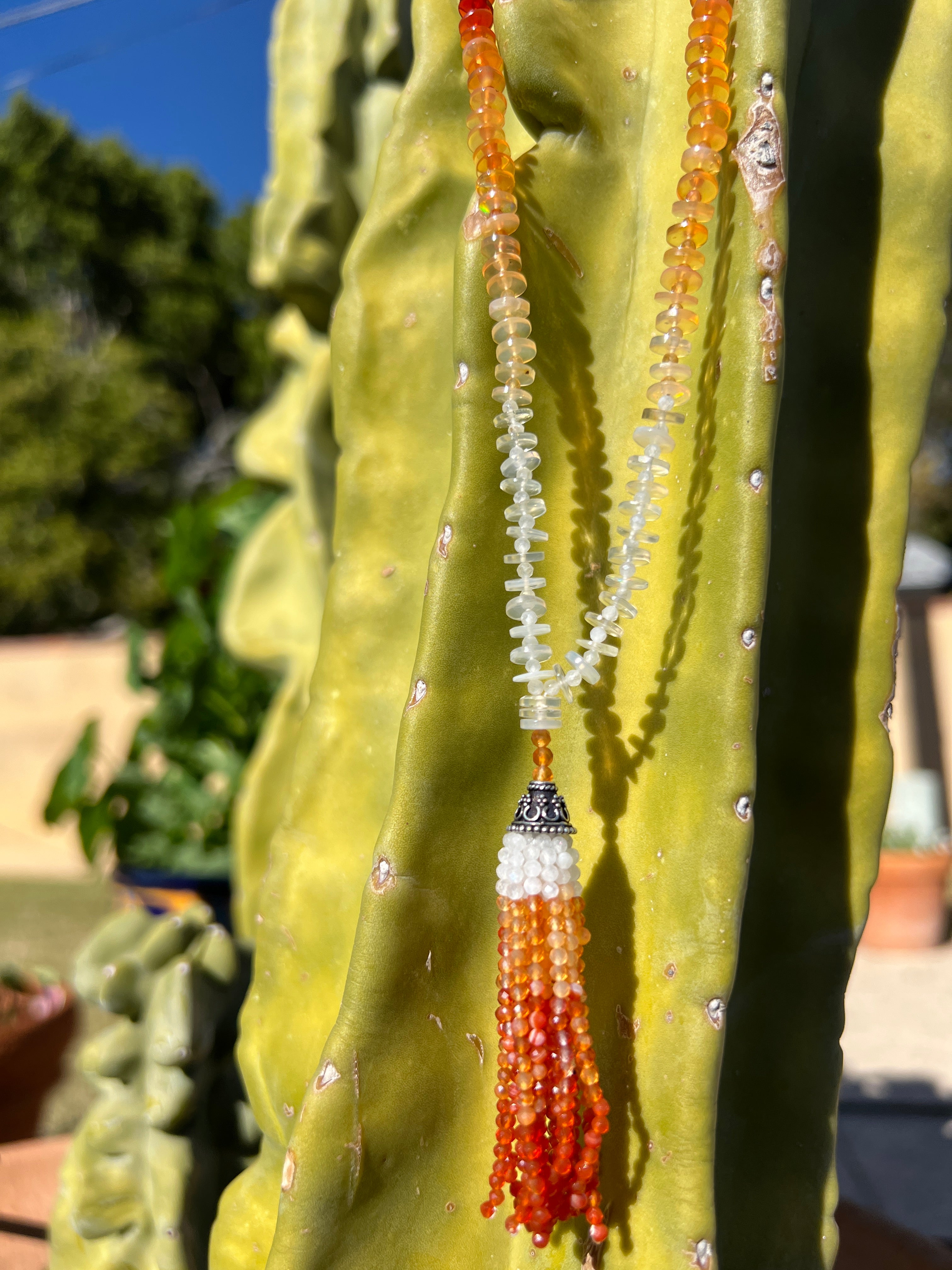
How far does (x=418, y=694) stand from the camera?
2.45 feet

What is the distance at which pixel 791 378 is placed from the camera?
2.86ft

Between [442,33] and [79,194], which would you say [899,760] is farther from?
[79,194]

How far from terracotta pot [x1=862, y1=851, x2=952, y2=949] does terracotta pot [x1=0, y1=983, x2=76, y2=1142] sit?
9.01 ft

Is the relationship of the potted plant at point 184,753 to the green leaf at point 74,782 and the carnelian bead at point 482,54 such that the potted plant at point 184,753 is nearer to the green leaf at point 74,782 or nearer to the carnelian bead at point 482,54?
the green leaf at point 74,782

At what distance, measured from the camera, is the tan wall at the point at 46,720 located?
5453 millimetres

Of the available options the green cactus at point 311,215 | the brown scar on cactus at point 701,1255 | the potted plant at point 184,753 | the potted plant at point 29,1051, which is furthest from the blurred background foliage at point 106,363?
the brown scar on cactus at point 701,1255

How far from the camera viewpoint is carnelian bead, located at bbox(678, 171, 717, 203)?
734 millimetres

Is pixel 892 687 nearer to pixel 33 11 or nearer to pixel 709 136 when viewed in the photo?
pixel 709 136

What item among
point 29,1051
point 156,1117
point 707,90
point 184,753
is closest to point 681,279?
point 707,90

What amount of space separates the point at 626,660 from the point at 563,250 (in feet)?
1.06

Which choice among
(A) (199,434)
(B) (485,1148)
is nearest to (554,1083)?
(B) (485,1148)

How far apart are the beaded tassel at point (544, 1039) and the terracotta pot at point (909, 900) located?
3.11 m

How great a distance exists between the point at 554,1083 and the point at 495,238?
0.59m

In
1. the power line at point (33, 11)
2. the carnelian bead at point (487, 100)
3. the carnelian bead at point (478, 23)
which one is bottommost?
the carnelian bead at point (487, 100)
